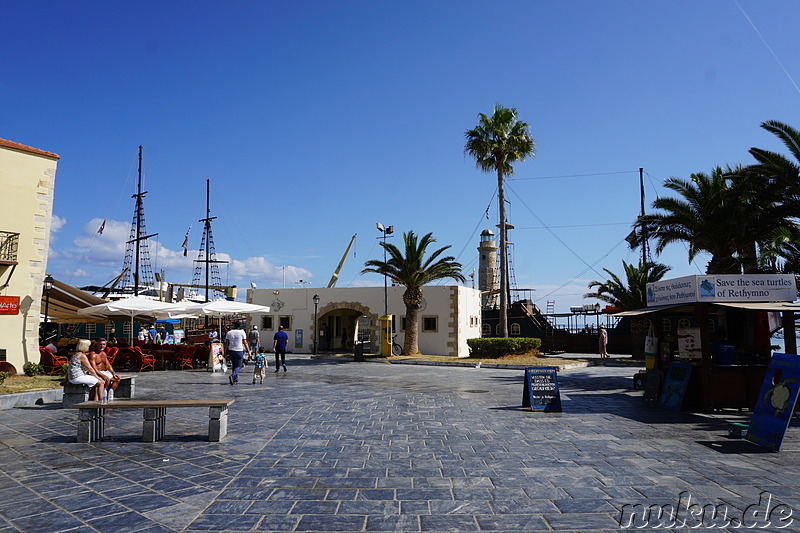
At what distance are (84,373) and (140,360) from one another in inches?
372

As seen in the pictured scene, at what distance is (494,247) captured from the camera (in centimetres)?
5303

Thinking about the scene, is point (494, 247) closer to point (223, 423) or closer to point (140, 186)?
point (140, 186)

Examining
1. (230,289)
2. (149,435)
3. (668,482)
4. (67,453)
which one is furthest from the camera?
(230,289)

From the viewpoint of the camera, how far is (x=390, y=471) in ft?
19.0

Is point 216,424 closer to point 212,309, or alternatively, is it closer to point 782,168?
point 212,309

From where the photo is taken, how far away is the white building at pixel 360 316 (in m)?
28.1

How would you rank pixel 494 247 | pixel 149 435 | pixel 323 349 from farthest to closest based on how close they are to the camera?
1. pixel 494 247
2. pixel 323 349
3. pixel 149 435

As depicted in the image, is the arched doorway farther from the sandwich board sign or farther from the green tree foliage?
the sandwich board sign

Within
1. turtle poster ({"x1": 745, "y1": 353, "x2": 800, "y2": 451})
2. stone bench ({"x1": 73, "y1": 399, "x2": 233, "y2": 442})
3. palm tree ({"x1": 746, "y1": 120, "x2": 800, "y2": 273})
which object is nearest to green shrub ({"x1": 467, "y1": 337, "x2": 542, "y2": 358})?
palm tree ({"x1": 746, "y1": 120, "x2": 800, "y2": 273})

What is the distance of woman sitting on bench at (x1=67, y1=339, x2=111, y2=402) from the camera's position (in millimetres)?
8820

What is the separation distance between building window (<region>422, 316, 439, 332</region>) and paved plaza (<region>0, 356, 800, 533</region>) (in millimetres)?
17916

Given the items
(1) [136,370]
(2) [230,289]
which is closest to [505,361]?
(1) [136,370]

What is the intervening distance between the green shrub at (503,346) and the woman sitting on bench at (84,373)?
17818 millimetres

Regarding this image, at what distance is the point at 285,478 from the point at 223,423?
2.18 m
